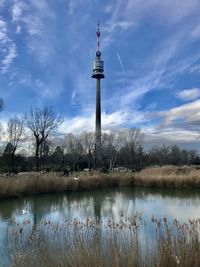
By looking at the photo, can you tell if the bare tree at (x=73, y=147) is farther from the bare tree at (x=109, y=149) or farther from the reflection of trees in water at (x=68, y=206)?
the reflection of trees in water at (x=68, y=206)

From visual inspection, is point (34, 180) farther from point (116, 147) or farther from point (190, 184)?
point (116, 147)

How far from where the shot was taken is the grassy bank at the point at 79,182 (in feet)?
58.4

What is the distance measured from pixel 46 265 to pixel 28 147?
4104 centimetres

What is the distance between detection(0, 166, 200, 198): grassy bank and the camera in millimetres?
17797

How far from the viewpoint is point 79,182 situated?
2228cm

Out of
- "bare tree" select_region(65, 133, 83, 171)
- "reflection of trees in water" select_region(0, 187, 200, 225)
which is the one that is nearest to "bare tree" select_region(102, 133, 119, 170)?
"bare tree" select_region(65, 133, 83, 171)

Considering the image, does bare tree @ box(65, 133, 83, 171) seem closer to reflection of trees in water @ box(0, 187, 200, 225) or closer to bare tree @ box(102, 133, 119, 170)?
bare tree @ box(102, 133, 119, 170)

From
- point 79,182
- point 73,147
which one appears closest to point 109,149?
point 73,147

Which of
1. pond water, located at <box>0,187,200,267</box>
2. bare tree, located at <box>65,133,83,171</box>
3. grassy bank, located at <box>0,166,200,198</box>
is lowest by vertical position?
pond water, located at <box>0,187,200,267</box>

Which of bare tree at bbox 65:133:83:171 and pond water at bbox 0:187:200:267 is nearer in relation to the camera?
pond water at bbox 0:187:200:267

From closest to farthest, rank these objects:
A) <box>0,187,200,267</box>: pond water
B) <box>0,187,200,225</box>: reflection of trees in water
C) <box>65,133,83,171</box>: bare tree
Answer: <box>0,187,200,267</box>: pond water < <box>0,187,200,225</box>: reflection of trees in water < <box>65,133,83,171</box>: bare tree

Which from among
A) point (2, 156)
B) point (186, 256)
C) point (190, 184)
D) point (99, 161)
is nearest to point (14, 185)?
point (190, 184)

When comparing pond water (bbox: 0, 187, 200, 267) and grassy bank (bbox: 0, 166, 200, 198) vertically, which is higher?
grassy bank (bbox: 0, 166, 200, 198)

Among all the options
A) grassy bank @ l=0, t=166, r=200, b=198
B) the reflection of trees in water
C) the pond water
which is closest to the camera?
the pond water
